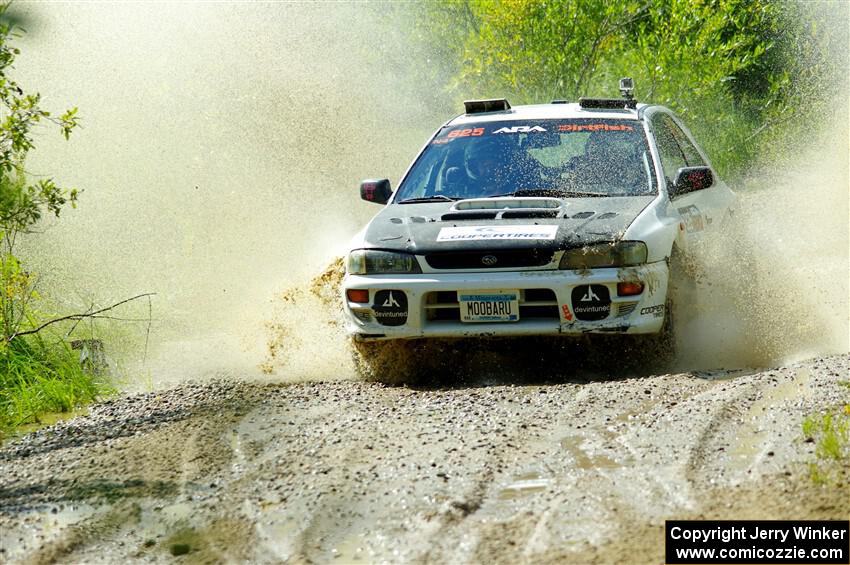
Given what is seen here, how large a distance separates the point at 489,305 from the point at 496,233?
414 millimetres

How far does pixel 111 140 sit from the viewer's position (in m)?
16.4

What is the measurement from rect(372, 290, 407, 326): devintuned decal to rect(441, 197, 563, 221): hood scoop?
2.02 feet

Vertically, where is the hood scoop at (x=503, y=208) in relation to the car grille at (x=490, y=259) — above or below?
above

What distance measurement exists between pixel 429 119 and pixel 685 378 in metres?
12.8

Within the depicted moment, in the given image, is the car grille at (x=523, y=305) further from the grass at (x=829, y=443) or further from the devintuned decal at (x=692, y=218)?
the grass at (x=829, y=443)

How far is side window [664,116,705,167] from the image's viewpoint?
29.6 feet

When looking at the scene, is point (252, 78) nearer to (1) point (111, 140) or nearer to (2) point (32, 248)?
(1) point (111, 140)

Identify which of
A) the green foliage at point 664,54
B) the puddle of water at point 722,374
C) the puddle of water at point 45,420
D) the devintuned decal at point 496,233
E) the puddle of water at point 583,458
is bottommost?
the puddle of water at point 45,420

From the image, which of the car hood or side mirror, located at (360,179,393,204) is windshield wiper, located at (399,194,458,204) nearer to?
the car hood

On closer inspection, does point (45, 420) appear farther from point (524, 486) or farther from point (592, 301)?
point (524, 486)

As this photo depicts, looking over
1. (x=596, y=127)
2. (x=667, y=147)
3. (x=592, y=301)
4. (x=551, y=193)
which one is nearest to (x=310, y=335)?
(x=551, y=193)

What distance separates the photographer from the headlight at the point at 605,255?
6848mm

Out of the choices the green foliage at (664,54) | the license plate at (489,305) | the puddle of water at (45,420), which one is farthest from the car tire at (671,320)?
the green foliage at (664,54)

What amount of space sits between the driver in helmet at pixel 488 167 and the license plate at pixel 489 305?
1155 millimetres
